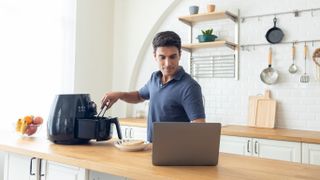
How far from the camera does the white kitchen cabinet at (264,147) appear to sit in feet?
9.00

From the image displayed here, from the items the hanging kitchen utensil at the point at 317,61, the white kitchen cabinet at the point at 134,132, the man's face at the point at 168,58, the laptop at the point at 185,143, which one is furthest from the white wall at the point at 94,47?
the laptop at the point at 185,143

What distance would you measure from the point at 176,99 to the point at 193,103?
0.48 feet

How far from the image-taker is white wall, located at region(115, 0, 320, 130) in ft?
10.7

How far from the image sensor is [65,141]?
1.96 m

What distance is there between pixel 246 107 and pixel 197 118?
186cm

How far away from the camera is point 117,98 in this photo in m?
2.21

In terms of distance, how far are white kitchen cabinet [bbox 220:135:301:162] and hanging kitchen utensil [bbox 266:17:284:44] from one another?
110cm

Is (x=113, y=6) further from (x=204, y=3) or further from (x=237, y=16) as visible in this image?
(x=237, y=16)

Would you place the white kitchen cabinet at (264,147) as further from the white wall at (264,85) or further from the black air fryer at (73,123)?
the black air fryer at (73,123)

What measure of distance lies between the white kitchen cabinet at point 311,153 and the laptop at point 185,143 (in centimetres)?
156

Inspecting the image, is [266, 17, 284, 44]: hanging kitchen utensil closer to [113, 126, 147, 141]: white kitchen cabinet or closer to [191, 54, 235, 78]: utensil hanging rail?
[191, 54, 235, 78]: utensil hanging rail

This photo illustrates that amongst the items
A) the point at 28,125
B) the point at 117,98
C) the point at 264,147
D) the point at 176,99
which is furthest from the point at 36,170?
the point at 264,147

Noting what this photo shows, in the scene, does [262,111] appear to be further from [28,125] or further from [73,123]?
[28,125]

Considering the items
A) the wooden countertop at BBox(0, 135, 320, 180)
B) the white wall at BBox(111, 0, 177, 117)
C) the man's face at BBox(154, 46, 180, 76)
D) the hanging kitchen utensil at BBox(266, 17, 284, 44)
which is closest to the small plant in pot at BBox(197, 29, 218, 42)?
the hanging kitchen utensil at BBox(266, 17, 284, 44)
